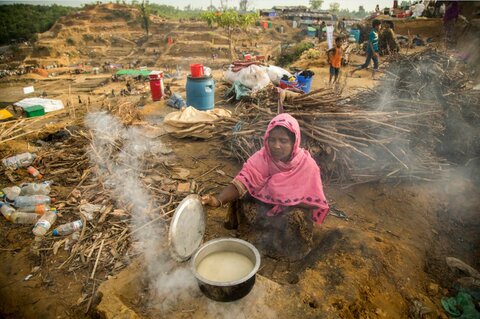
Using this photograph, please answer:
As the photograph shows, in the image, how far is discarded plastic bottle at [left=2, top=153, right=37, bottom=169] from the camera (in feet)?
16.4

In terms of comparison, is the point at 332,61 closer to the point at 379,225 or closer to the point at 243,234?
the point at 379,225

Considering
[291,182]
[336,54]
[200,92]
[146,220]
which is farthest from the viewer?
[336,54]

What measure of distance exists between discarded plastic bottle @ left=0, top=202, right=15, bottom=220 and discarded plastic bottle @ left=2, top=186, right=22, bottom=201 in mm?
156

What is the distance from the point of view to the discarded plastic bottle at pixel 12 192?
4.09m

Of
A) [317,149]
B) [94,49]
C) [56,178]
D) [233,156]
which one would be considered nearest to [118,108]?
[56,178]

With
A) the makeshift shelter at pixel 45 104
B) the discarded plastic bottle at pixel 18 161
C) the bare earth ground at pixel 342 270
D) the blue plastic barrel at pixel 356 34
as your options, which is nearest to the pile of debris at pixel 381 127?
the bare earth ground at pixel 342 270

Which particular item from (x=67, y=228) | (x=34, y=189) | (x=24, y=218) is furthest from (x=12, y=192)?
(x=67, y=228)

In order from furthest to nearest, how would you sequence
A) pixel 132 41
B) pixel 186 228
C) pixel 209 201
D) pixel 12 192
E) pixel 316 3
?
1. pixel 316 3
2. pixel 132 41
3. pixel 12 192
4. pixel 209 201
5. pixel 186 228

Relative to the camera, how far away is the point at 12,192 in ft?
13.6

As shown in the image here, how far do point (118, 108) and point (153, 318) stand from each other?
18.6 feet

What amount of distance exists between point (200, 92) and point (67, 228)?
16.9ft

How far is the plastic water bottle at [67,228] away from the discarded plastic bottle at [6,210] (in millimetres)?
858

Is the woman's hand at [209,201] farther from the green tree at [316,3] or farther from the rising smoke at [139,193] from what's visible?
the green tree at [316,3]

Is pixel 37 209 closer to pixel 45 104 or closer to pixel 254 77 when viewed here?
pixel 254 77
